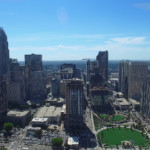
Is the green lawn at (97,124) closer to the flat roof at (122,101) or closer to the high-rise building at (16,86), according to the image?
the flat roof at (122,101)

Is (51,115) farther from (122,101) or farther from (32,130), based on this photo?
(122,101)

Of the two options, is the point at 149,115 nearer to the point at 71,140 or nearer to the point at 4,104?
the point at 71,140

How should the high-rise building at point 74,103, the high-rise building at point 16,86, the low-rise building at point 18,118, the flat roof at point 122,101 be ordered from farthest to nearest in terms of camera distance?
the high-rise building at point 16,86 < the flat roof at point 122,101 < the low-rise building at point 18,118 < the high-rise building at point 74,103

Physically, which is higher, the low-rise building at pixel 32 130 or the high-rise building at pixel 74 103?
the high-rise building at pixel 74 103

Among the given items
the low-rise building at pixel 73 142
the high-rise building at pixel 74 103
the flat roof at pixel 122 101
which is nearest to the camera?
the low-rise building at pixel 73 142

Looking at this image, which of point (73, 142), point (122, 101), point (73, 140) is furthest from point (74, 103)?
point (122, 101)

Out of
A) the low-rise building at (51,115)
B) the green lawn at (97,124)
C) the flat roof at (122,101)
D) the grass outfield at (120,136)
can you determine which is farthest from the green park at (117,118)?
the low-rise building at (51,115)

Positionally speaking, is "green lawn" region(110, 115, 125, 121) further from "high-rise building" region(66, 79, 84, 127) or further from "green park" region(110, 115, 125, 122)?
"high-rise building" region(66, 79, 84, 127)

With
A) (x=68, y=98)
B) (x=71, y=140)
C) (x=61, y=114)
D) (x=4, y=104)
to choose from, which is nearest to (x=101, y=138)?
(x=71, y=140)
